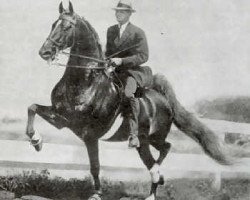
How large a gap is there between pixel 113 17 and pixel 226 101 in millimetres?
1733

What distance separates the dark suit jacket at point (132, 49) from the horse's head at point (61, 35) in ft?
1.89

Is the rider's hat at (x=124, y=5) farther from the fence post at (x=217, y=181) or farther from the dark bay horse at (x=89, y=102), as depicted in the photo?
the fence post at (x=217, y=181)

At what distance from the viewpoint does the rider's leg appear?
7.15 meters

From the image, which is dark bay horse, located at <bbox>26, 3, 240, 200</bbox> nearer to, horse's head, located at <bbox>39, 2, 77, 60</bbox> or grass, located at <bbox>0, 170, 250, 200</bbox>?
horse's head, located at <bbox>39, 2, 77, 60</bbox>

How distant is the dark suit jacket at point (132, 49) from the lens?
732 cm

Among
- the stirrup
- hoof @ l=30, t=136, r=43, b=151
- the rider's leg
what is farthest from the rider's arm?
hoof @ l=30, t=136, r=43, b=151

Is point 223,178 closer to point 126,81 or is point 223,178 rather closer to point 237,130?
point 237,130

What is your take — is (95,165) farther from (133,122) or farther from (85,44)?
(85,44)

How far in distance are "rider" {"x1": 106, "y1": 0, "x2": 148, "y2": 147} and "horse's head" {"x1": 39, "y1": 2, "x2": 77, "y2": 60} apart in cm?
56

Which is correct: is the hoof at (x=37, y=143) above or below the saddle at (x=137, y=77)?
below

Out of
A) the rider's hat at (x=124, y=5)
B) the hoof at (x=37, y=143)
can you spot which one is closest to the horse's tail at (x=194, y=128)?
the rider's hat at (x=124, y=5)

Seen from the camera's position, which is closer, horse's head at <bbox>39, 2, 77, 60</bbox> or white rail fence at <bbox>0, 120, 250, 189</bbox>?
horse's head at <bbox>39, 2, 77, 60</bbox>

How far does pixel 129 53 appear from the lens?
739cm

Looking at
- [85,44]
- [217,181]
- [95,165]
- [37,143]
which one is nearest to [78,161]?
[95,165]
